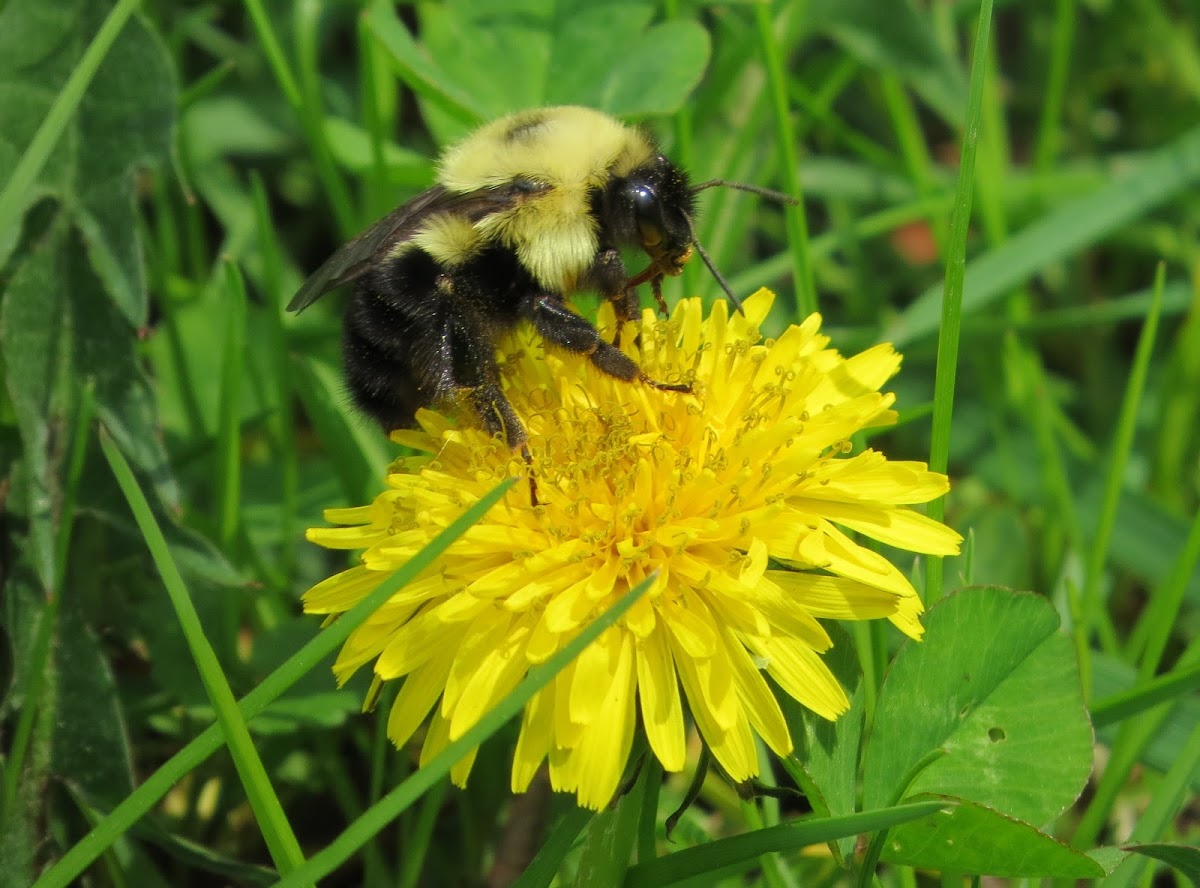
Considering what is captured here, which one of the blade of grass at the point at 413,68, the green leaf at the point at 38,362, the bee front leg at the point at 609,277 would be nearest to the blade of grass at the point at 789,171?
the bee front leg at the point at 609,277

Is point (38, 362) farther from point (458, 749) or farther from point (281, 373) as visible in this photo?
point (458, 749)

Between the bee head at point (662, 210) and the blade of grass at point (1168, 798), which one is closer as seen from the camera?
the blade of grass at point (1168, 798)

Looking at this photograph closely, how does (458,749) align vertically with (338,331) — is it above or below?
below

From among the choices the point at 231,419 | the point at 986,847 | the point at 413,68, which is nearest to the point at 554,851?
the point at 986,847

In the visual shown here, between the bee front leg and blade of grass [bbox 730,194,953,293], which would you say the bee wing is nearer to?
the bee front leg

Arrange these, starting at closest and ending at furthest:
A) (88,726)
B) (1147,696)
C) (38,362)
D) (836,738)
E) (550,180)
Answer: (836,738), (1147,696), (550,180), (88,726), (38,362)

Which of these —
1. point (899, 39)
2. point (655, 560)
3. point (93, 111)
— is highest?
point (899, 39)

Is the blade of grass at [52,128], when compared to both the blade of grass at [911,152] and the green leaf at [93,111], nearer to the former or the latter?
the green leaf at [93,111]

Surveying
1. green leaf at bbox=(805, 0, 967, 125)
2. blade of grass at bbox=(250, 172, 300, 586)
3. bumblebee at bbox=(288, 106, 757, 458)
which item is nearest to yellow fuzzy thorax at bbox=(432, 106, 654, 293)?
bumblebee at bbox=(288, 106, 757, 458)
